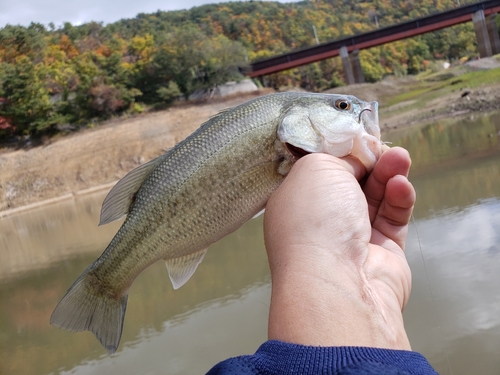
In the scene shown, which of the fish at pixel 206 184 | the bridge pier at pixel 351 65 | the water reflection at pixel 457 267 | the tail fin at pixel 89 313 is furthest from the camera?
the bridge pier at pixel 351 65

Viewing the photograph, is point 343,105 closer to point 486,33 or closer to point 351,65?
point 351,65

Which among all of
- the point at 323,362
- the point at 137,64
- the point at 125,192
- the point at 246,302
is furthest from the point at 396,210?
the point at 137,64

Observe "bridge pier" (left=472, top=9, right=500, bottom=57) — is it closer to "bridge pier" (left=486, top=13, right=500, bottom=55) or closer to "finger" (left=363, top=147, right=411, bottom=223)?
"bridge pier" (left=486, top=13, right=500, bottom=55)

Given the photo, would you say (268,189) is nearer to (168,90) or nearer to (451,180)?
(451,180)

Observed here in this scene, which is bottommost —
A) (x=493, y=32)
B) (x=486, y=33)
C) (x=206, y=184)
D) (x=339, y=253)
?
(x=493, y=32)

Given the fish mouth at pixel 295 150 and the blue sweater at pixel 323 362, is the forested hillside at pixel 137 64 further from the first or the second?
the blue sweater at pixel 323 362

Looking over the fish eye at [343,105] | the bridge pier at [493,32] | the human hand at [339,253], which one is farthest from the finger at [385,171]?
the bridge pier at [493,32]

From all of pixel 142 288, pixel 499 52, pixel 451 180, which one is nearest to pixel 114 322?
pixel 142 288
